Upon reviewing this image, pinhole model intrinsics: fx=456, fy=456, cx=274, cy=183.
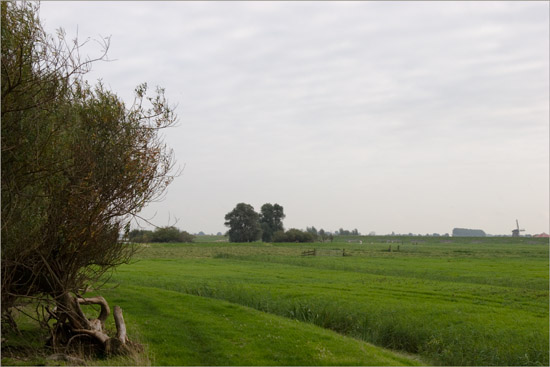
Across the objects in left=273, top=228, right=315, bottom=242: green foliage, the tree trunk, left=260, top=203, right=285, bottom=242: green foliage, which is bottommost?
the tree trunk

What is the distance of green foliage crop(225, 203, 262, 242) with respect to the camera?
17525 centimetres

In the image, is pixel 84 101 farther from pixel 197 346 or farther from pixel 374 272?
pixel 374 272

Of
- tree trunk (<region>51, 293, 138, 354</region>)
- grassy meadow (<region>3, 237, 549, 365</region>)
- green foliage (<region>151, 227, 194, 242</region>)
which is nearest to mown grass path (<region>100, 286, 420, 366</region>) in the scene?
grassy meadow (<region>3, 237, 549, 365</region>)

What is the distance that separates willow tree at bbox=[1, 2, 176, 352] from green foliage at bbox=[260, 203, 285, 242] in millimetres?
160428

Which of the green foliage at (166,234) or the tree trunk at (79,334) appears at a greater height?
the green foliage at (166,234)

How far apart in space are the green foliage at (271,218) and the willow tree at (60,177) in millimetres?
160428

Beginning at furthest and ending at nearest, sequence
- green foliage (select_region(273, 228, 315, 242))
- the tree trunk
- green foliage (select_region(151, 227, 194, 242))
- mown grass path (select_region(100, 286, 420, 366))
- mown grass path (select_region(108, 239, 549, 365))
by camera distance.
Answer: green foliage (select_region(273, 228, 315, 242))
mown grass path (select_region(108, 239, 549, 365))
green foliage (select_region(151, 227, 194, 242))
mown grass path (select_region(100, 286, 420, 366))
the tree trunk

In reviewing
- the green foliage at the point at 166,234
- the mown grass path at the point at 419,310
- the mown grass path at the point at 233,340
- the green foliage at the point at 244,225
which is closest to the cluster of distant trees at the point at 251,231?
the green foliage at the point at 244,225

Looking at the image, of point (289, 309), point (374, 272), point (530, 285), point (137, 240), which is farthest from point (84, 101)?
point (374, 272)

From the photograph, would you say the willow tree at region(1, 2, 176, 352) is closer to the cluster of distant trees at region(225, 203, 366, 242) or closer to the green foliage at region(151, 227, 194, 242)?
the green foliage at region(151, 227, 194, 242)

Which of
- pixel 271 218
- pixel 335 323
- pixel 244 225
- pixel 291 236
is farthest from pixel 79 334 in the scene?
pixel 271 218

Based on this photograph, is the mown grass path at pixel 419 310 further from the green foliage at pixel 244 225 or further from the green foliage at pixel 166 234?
the green foliage at pixel 244 225

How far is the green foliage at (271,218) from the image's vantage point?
600 ft

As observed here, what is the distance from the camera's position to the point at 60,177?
51.4 feet
